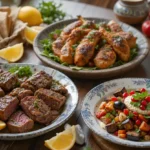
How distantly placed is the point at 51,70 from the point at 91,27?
62cm

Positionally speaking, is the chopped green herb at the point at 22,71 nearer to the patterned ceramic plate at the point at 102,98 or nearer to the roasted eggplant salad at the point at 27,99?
the roasted eggplant salad at the point at 27,99

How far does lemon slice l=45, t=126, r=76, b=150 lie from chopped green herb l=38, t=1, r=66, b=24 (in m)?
1.66

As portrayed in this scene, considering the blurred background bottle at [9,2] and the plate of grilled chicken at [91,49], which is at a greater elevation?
the plate of grilled chicken at [91,49]

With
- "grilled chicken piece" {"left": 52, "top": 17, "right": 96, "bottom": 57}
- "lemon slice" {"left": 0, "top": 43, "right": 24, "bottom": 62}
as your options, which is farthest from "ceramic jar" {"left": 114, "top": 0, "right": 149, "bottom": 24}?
"lemon slice" {"left": 0, "top": 43, "right": 24, "bottom": 62}

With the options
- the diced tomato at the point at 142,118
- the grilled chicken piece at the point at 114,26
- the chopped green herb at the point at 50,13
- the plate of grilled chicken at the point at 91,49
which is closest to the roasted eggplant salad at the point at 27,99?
the plate of grilled chicken at the point at 91,49

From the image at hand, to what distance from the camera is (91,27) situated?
3.22 metres

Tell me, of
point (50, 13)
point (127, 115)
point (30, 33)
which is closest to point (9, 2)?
point (50, 13)

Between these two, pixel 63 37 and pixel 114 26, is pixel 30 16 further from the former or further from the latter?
pixel 114 26

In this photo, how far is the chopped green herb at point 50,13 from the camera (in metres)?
3.70

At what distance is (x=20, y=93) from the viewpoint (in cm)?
245

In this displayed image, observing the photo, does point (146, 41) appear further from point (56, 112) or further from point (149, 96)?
point (56, 112)

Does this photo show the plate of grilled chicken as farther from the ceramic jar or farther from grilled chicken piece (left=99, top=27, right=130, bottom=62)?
the ceramic jar

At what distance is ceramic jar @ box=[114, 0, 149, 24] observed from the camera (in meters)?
3.60

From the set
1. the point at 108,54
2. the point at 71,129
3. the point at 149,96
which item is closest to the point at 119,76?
the point at 108,54
